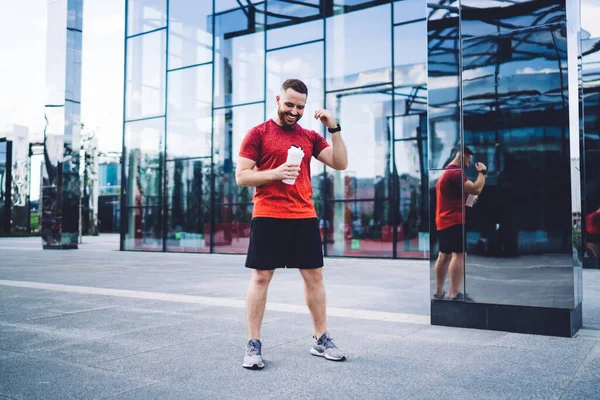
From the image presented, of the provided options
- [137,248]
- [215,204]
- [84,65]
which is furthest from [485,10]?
[84,65]

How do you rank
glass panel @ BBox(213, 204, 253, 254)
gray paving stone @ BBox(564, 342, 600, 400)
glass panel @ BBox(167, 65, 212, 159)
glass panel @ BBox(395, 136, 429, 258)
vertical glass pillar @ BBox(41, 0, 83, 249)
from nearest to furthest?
gray paving stone @ BBox(564, 342, 600, 400)
glass panel @ BBox(395, 136, 429, 258)
glass panel @ BBox(213, 204, 253, 254)
glass panel @ BBox(167, 65, 212, 159)
vertical glass pillar @ BBox(41, 0, 83, 249)

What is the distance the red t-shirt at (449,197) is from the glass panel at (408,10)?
10.0 meters

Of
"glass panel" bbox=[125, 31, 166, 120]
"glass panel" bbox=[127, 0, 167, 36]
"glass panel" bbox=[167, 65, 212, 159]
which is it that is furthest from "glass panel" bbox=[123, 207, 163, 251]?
"glass panel" bbox=[127, 0, 167, 36]

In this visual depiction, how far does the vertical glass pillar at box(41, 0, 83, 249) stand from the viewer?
18.8 m

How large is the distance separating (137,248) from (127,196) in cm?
182

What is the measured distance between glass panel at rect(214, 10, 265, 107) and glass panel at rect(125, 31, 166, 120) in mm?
2159

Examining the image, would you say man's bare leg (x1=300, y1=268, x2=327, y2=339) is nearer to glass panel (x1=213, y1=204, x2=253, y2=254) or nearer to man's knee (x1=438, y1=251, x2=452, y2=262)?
man's knee (x1=438, y1=251, x2=452, y2=262)

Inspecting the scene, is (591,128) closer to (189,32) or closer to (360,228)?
(360,228)

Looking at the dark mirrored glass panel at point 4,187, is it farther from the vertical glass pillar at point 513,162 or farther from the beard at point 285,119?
the beard at point 285,119

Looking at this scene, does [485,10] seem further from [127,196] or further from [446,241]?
[127,196]

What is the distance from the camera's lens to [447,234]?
4.54m

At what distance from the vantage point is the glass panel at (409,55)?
13.3 m

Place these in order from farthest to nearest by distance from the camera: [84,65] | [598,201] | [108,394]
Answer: [84,65]
[598,201]
[108,394]

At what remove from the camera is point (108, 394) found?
2.63m
